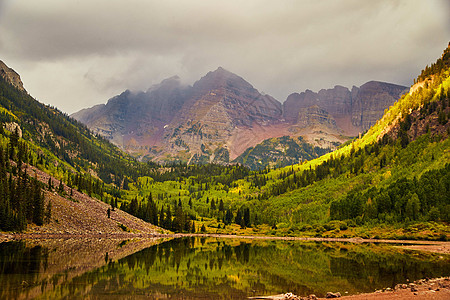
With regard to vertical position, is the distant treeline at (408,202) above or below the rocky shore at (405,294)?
above

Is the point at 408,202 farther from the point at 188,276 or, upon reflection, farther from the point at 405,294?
the point at 188,276

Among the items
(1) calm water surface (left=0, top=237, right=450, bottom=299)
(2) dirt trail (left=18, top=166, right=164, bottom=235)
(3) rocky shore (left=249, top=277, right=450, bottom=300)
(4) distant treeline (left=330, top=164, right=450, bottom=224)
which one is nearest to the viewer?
(3) rocky shore (left=249, top=277, right=450, bottom=300)

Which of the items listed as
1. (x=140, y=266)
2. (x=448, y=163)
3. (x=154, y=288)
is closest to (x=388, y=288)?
(x=154, y=288)

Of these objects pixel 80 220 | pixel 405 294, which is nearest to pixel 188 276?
pixel 405 294

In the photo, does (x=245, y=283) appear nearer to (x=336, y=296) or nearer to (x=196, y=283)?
(x=196, y=283)

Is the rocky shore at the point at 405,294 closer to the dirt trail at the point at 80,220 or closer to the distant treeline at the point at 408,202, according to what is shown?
the dirt trail at the point at 80,220

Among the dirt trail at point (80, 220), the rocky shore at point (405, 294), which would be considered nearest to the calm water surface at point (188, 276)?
the rocky shore at point (405, 294)

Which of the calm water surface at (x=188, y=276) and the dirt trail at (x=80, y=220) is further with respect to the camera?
the dirt trail at (x=80, y=220)

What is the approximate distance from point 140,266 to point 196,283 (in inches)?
590

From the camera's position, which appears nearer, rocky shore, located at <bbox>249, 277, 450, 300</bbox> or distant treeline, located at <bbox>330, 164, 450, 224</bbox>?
rocky shore, located at <bbox>249, 277, 450, 300</bbox>

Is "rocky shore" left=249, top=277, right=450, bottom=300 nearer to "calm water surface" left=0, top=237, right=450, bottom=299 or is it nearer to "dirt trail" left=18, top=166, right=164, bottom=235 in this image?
"calm water surface" left=0, top=237, right=450, bottom=299

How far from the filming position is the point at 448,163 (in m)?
150

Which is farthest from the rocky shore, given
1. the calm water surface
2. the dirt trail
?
the dirt trail

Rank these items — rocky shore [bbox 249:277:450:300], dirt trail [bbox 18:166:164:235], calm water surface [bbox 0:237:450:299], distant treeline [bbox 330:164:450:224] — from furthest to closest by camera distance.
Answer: distant treeline [bbox 330:164:450:224] < dirt trail [bbox 18:166:164:235] < calm water surface [bbox 0:237:450:299] < rocky shore [bbox 249:277:450:300]
